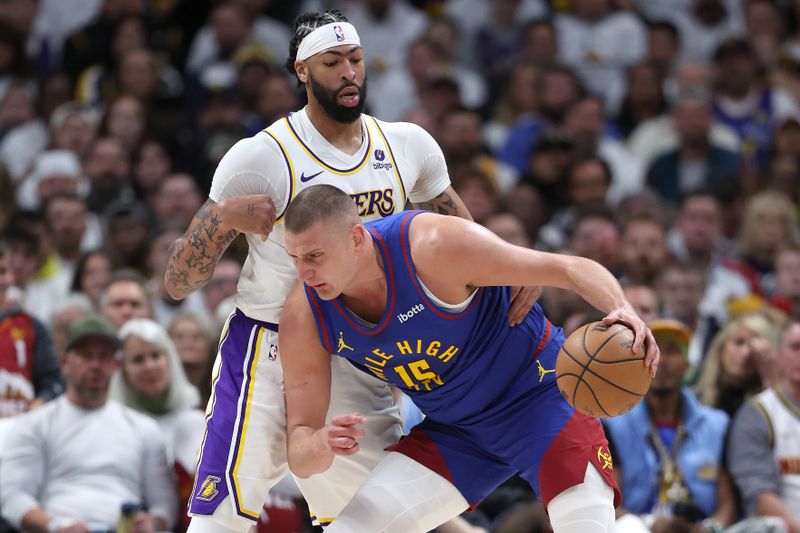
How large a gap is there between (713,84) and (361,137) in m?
7.25

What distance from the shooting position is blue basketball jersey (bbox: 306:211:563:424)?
15.8 feet

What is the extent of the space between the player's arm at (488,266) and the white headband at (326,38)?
0.86 meters

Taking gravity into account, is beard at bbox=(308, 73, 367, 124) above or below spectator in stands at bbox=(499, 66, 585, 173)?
below

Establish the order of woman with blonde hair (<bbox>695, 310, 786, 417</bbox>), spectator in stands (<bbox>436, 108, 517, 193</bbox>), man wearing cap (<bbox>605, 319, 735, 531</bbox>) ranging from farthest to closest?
spectator in stands (<bbox>436, 108, 517, 193</bbox>) < woman with blonde hair (<bbox>695, 310, 786, 417</bbox>) < man wearing cap (<bbox>605, 319, 735, 531</bbox>)

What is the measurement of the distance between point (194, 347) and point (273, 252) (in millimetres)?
2932

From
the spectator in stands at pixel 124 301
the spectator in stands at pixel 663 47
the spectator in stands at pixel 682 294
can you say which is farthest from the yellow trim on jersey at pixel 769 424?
the spectator in stands at pixel 663 47

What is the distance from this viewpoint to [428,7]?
42.6ft

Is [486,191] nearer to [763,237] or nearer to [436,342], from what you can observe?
[763,237]

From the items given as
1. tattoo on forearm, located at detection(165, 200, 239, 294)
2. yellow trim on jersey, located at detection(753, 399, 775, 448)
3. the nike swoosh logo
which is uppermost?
the nike swoosh logo

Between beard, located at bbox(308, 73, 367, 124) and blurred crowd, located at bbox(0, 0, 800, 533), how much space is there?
249 centimetres

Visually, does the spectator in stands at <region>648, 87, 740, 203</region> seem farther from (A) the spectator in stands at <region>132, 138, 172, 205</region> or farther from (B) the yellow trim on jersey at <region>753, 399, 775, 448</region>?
(A) the spectator in stands at <region>132, 138, 172, 205</region>

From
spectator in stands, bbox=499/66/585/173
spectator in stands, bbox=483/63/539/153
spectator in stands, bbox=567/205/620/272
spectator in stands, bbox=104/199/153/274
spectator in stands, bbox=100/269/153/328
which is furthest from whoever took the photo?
spectator in stands, bbox=483/63/539/153

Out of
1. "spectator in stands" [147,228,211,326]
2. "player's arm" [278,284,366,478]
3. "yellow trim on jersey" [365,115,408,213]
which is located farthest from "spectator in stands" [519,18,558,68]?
"player's arm" [278,284,366,478]

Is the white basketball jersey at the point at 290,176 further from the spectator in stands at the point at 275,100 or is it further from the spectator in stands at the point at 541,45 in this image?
the spectator in stands at the point at 541,45
